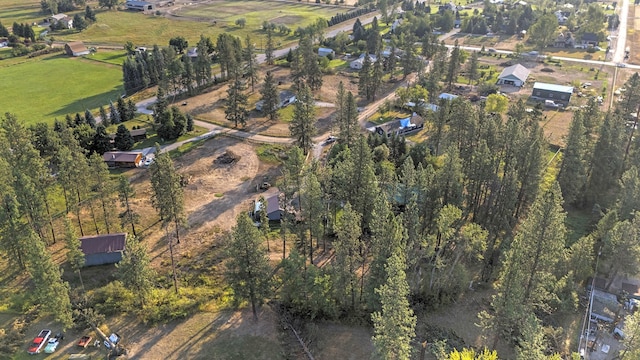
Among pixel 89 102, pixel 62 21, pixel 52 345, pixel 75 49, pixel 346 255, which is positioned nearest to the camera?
pixel 52 345

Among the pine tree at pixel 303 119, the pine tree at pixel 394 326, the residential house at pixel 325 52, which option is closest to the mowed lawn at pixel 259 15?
the residential house at pixel 325 52

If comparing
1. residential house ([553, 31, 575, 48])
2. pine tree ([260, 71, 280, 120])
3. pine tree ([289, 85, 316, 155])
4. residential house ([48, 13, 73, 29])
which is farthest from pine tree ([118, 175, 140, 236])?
residential house ([553, 31, 575, 48])

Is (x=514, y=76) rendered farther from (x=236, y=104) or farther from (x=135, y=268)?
(x=135, y=268)

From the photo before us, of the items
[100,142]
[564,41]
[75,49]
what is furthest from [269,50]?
[564,41]

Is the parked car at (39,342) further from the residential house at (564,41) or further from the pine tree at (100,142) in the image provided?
the residential house at (564,41)

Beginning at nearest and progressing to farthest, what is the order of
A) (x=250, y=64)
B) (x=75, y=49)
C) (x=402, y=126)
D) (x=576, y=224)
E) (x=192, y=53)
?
1. (x=576, y=224)
2. (x=402, y=126)
3. (x=250, y=64)
4. (x=192, y=53)
5. (x=75, y=49)
